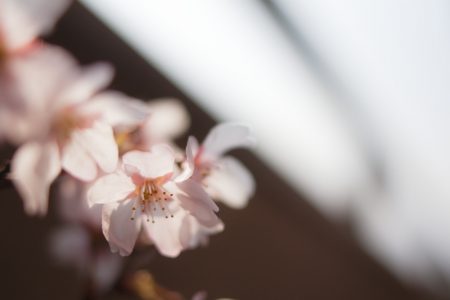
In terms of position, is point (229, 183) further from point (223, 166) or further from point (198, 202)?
point (198, 202)

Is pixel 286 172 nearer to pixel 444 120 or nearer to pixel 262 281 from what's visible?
pixel 262 281

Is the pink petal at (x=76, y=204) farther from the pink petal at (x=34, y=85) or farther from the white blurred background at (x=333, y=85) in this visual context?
the white blurred background at (x=333, y=85)

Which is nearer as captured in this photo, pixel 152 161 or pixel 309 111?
pixel 152 161

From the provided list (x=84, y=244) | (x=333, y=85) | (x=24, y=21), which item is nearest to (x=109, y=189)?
(x=24, y=21)

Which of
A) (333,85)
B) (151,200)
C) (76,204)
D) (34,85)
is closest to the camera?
(34,85)

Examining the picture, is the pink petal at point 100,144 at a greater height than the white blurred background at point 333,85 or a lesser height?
lesser

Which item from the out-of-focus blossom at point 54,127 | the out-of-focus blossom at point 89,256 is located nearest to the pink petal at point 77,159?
the out-of-focus blossom at point 54,127
